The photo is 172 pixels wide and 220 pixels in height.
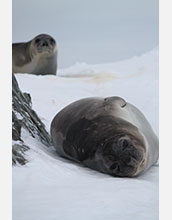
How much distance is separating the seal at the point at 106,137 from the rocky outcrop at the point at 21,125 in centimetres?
7

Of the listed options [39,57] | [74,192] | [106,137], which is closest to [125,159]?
[106,137]

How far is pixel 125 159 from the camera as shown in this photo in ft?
5.61

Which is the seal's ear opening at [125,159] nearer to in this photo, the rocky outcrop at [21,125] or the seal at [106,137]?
the seal at [106,137]

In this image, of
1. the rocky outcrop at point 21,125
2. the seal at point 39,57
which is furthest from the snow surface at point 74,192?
the seal at point 39,57

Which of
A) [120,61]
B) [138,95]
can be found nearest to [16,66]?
[120,61]

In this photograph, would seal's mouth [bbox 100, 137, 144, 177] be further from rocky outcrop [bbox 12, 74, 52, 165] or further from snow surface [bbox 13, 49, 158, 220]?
rocky outcrop [bbox 12, 74, 52, 165]

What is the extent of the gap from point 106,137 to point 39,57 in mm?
3702

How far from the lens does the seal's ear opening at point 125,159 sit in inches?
67.1

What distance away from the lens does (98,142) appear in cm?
179

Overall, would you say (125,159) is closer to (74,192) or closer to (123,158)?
(123,158)

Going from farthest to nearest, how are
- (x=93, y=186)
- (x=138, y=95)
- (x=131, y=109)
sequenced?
(x=138, y=95) → (x=131, y=109) → (x=93, y=186)

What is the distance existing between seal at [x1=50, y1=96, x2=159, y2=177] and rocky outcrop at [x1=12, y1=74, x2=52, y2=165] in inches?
2.6
